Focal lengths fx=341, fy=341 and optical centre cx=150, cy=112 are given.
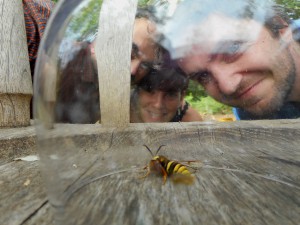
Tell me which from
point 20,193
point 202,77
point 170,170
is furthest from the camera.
A: point 202,77

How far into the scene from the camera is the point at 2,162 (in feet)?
2.93

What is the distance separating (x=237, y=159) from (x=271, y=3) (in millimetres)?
438

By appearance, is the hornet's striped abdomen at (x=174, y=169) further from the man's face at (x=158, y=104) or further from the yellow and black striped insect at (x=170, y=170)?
the man's face at (x=158, y=104)

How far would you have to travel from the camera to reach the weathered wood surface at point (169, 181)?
1.67 feet

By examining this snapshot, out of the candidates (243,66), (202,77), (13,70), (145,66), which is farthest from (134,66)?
(13,70)

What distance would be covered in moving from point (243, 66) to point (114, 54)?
0.33 meters

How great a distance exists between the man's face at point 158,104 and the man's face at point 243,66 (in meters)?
0.08

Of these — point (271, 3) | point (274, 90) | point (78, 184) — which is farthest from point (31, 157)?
point (271, 3)

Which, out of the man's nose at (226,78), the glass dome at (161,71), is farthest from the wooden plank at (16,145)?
the man's nose at (226,78)

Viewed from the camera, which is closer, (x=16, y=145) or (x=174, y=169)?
(x=174, y=169)

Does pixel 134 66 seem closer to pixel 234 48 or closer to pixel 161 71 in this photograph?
pixel 161 71

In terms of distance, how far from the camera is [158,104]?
3.00 ft

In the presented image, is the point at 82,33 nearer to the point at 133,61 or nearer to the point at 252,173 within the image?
the point at 133,61

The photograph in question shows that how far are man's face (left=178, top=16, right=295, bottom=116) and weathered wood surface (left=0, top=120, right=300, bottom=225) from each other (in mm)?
147
